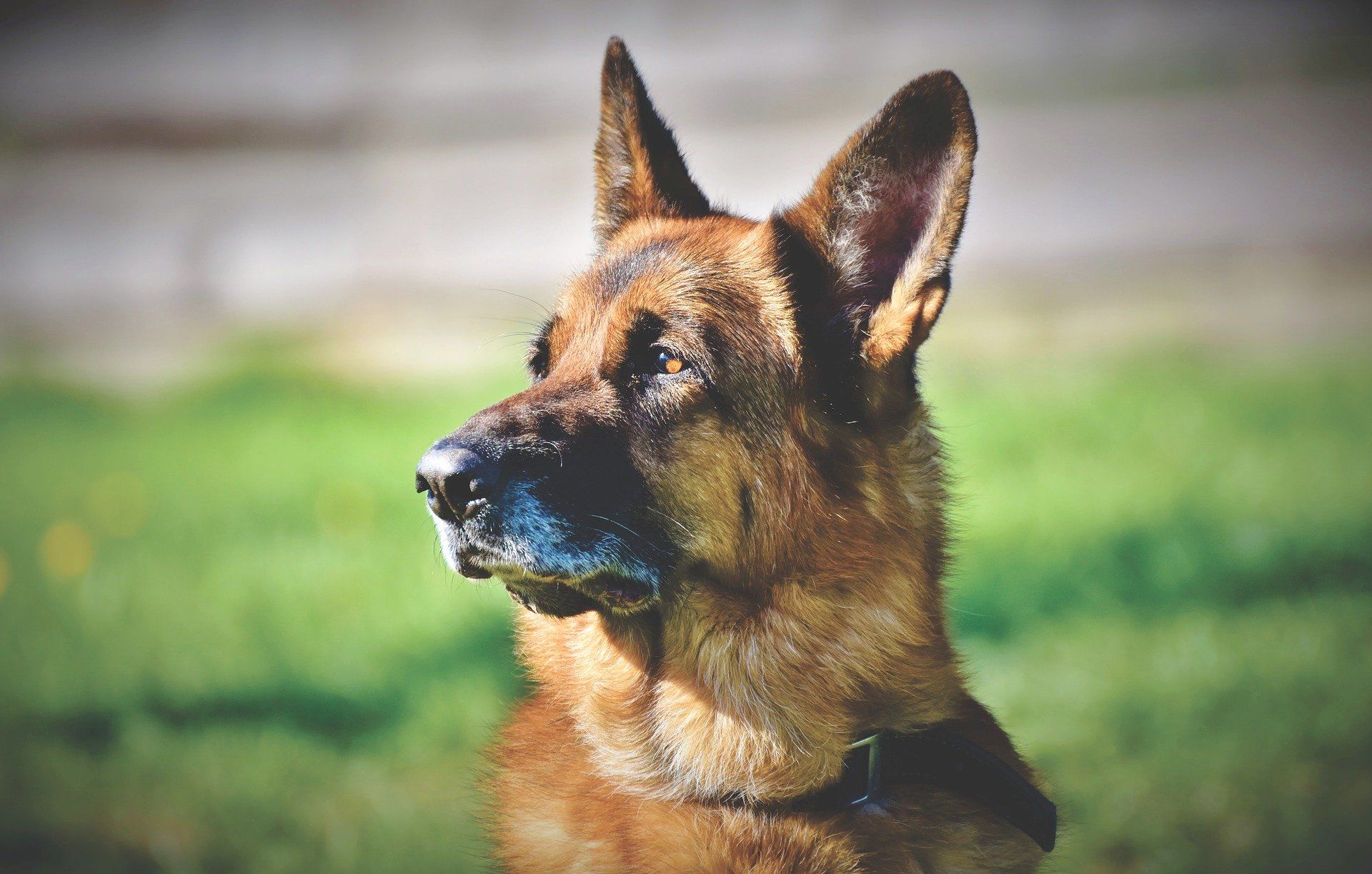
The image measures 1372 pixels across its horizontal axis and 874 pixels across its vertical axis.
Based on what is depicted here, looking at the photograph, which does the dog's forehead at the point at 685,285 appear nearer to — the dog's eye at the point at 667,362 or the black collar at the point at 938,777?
the dog's eye at the point at 667,362

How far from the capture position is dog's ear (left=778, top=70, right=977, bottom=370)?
2.48 metres

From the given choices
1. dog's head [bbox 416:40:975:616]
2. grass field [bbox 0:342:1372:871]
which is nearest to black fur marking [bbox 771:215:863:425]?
dog's head [bbox 416:40:975:616]

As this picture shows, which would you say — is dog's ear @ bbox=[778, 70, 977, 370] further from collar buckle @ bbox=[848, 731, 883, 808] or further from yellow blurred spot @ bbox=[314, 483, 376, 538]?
yellow blurred spot @ bbox=[314, 483, 376, 538]

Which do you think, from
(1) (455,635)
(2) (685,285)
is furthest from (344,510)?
(2) (685,285)

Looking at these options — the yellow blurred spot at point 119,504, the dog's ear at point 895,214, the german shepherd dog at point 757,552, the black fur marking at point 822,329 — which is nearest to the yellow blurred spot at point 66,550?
the yellow blurred spot at point 119,504

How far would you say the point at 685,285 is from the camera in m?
2.76

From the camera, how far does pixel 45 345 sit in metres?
9.73

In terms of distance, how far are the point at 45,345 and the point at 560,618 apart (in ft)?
29.6

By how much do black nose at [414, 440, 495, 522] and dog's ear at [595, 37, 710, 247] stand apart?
47.9 inches

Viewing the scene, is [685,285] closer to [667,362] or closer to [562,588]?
[667,362]

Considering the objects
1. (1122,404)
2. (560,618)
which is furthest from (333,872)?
(1122,404)

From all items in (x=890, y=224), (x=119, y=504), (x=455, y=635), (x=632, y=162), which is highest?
(x=632, y=162)

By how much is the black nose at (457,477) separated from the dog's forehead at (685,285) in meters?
0.58

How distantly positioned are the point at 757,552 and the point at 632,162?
1.34 m
